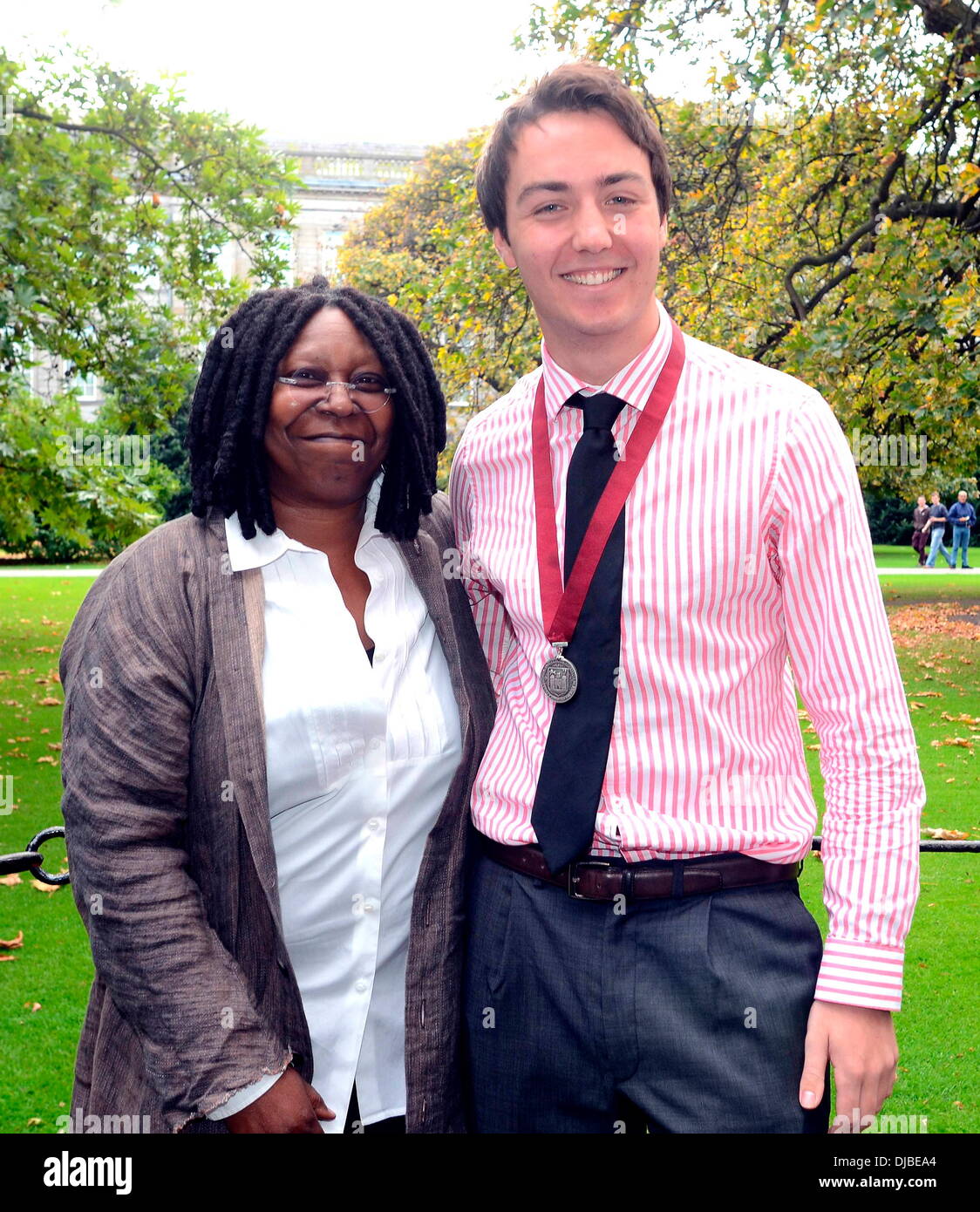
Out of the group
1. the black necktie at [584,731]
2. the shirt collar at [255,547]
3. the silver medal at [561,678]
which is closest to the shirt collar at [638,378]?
the black necktie at [584,731]

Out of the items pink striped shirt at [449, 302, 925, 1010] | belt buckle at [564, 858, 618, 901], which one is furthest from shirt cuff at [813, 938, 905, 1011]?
belt buckle at [564, 858, 618, 901]

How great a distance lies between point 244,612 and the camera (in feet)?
7.30

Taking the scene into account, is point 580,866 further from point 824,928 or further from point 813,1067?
point 824,928

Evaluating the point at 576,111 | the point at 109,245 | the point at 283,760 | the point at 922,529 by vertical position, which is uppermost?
the point at 109,245

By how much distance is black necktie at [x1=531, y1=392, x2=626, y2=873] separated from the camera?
2127mm

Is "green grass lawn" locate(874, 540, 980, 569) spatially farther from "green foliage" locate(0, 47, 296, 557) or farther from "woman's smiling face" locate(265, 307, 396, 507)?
"woman's smiling face" locate(265, 307, 396, 507)

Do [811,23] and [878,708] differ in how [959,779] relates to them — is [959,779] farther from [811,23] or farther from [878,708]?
[878,708]

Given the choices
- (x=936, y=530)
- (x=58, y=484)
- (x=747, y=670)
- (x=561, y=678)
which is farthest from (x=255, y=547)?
(x=936, y=530)

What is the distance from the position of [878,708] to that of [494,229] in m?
1.35

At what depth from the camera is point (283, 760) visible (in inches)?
87.1

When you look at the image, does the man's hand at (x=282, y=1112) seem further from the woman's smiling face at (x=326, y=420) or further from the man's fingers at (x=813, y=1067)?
the woman's smiling face at (x=326, y=420)

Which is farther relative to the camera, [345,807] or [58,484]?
[58,484]

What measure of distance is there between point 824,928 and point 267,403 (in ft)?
15.6
